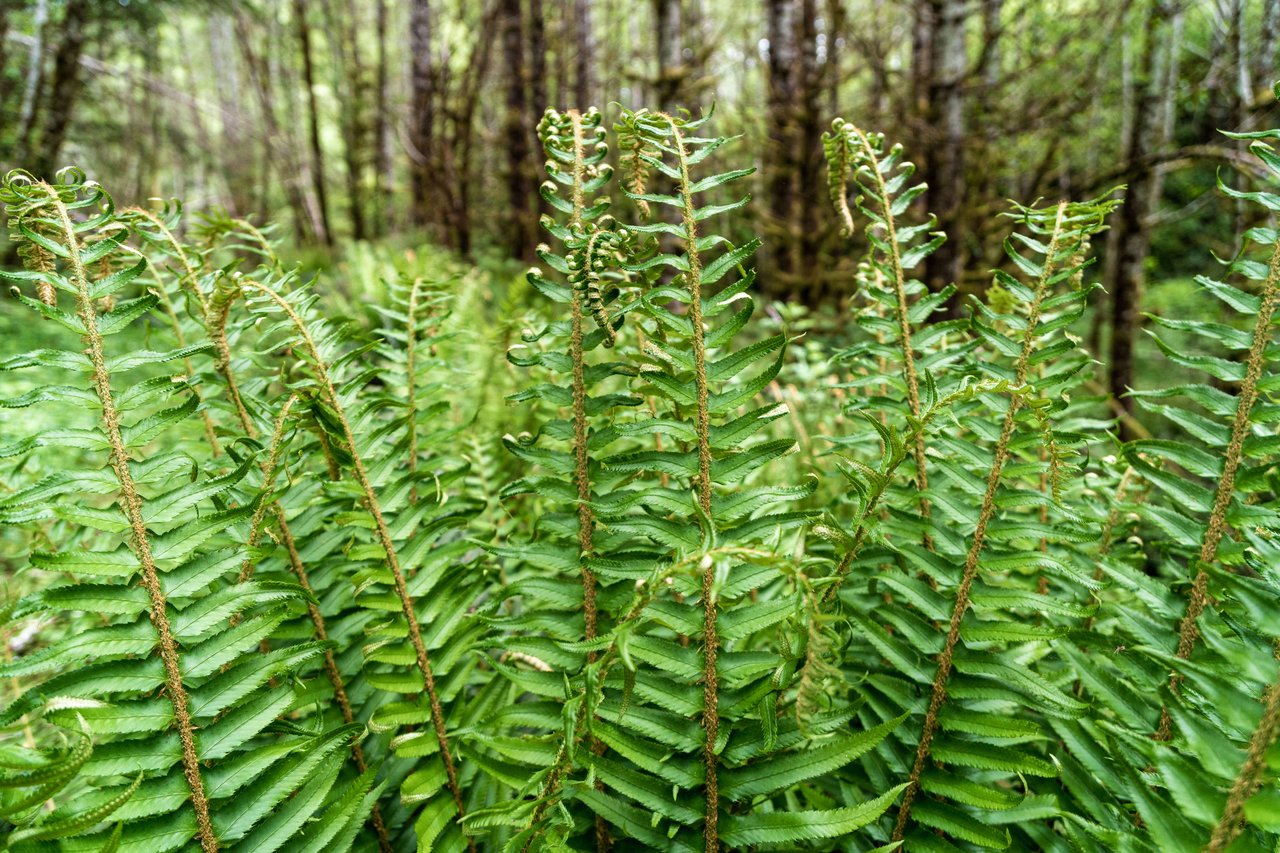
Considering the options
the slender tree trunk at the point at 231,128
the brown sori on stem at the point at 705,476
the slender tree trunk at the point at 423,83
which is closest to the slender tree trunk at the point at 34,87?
the slender tree trunk at the point at 231,128

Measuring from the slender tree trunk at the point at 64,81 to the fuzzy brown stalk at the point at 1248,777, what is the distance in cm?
793

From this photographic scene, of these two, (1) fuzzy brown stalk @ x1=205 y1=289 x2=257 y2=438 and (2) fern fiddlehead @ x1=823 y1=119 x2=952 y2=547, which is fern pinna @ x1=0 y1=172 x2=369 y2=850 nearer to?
(1) fuzzy brown stalk @ x1=205 y1=289 x2=257 y2=438

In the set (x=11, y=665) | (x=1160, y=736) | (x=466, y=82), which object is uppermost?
(x=466, y=82)

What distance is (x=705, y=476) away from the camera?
1.12m

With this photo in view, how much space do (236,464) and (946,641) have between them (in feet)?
3.95

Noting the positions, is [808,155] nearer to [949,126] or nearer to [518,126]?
[949,126]

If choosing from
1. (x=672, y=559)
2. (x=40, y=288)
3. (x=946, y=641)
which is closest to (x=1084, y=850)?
(x=946, y=641)

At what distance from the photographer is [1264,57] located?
4.79 meters

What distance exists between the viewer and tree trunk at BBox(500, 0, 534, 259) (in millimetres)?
6934

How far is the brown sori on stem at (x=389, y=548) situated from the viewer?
1216 millimetres

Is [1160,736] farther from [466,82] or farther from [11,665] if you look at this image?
[466,82]

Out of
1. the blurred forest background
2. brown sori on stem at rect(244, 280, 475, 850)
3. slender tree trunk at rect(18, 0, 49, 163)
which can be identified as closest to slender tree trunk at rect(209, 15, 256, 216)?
the blurred forest background

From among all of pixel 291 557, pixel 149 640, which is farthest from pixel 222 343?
pixel 149 640

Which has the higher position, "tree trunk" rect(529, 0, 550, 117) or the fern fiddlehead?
"tree trunk" rect(529, 0, 550, 117)
